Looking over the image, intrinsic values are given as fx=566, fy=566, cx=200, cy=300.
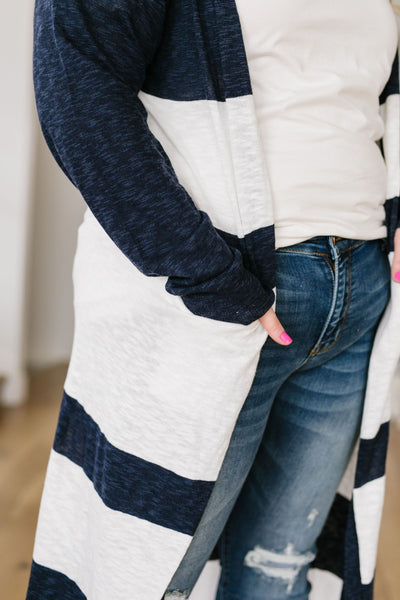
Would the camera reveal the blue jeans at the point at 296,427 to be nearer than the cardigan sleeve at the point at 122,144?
No

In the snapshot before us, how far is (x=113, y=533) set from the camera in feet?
2.08

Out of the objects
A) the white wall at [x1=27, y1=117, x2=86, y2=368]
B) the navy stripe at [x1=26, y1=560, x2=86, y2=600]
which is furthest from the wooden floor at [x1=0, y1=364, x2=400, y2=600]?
the navy stripe at [x1=26, y1=560, x2=86, y2=600]

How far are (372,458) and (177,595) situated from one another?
32 cm

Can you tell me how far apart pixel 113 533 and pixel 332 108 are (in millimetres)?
533

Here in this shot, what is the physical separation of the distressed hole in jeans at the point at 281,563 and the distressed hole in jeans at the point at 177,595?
17cm

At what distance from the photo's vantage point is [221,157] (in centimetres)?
57

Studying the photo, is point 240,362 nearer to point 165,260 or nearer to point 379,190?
point 165,260

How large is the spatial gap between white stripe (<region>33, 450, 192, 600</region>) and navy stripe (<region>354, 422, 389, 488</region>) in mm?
289

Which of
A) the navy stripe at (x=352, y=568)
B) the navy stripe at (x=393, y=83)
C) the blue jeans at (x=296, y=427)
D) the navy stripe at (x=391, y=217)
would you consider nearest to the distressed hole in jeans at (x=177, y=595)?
the blue jeans at (x=296, y=427)

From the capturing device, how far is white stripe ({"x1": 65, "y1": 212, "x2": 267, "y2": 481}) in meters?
0.58

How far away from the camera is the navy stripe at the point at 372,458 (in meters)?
0.78

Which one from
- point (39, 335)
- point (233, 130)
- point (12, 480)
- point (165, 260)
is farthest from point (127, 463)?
point (39, 335)

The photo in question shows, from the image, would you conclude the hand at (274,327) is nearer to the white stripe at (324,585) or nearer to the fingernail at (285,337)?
the fingernail at (285,337)

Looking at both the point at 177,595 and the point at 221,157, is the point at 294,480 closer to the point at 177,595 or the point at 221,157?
the point at 177,595
